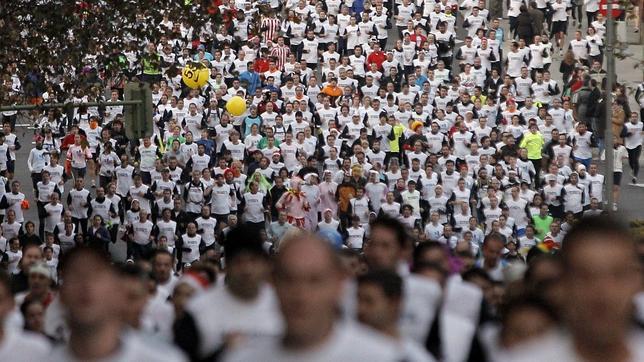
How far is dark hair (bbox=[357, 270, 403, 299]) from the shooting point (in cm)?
648

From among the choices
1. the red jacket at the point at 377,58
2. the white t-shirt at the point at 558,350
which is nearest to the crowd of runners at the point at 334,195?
the white t-shirt at the point at 558,350

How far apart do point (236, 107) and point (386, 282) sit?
26.4m

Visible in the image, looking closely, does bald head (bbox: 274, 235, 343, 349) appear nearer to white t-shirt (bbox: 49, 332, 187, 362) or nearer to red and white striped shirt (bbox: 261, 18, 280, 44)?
white t-shirt (bbox: 49, 332, 187, 362)

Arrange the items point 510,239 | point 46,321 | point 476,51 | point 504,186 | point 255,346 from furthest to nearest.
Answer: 1. point 476,51
2. point 504,186
3. point 510,239
4. point 46,321
5. point 255,346

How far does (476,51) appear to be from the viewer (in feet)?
124

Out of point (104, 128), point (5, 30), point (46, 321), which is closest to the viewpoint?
point (46, 321)

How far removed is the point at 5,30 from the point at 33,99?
1.38m

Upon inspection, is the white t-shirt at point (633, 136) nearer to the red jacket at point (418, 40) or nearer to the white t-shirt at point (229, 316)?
the red jacket at point (418, 40)

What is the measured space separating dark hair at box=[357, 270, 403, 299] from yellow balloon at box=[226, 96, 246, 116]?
2624cm

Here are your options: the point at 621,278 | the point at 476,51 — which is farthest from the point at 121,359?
the point at 476,51

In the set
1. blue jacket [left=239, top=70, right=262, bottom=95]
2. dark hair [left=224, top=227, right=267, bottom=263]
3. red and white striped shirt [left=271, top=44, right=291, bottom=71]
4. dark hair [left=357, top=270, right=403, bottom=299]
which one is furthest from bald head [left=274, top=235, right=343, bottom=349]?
red and white striped shirt [left=271, top=44, right=291, bottom=71]

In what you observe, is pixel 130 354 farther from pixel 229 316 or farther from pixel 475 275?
pixel 475 275

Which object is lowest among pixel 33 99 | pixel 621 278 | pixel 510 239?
pixel 510 239

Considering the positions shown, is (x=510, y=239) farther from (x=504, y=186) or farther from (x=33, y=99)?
(x=33, y=99)
